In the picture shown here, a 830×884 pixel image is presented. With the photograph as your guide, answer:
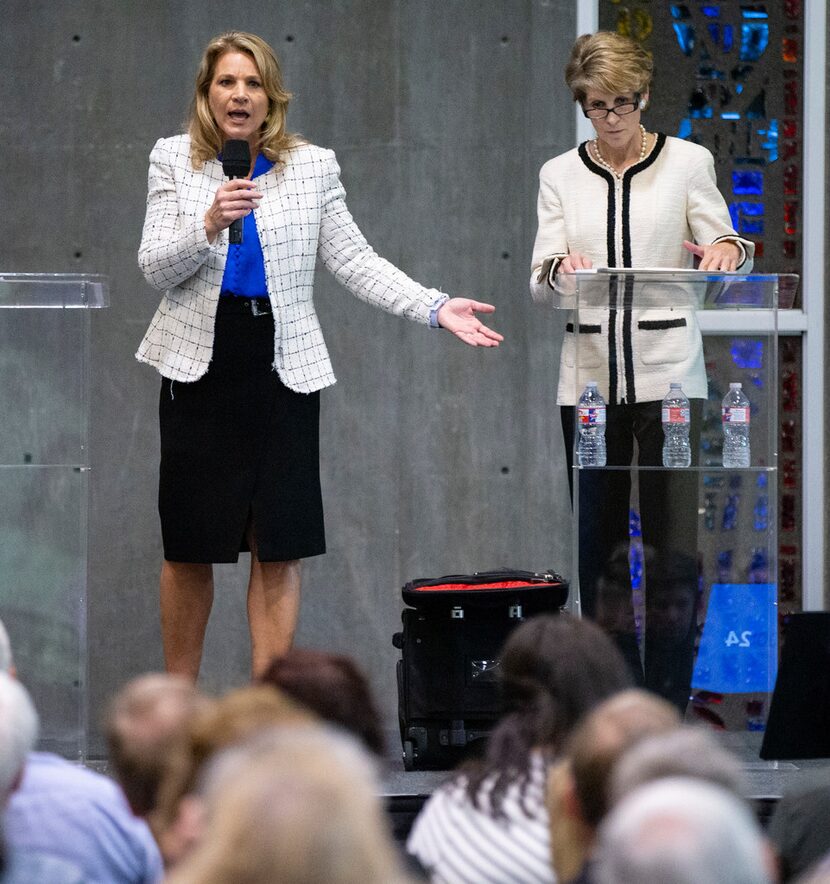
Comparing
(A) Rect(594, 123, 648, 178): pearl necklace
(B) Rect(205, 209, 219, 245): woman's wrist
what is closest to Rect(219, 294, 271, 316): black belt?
(B) Rect(205, 209, 219, 245): woman's wrist

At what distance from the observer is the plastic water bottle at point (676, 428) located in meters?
3.95

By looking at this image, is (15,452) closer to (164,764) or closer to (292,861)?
(164,764)

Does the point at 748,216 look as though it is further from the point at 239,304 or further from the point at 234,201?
the point at 234,201

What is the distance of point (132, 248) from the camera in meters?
5.63

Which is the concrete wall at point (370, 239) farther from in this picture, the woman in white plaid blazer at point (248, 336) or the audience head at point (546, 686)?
the audience head at point (546, 686)

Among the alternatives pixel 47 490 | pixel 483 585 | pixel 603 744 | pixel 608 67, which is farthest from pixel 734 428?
pixel 603 744

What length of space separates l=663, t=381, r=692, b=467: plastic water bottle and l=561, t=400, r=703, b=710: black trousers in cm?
2

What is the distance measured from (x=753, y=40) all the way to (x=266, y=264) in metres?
2.58

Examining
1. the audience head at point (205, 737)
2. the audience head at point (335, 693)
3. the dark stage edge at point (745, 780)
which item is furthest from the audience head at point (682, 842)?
the dark stage edge at point (745, 780)

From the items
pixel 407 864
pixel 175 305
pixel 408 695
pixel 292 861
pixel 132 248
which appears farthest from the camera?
pixel 132 248

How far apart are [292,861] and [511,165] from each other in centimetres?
459

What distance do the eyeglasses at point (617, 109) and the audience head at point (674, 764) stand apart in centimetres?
258

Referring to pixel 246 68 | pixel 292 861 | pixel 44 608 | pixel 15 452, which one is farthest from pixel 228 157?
pixel 292 861

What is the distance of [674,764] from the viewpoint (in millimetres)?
1739
